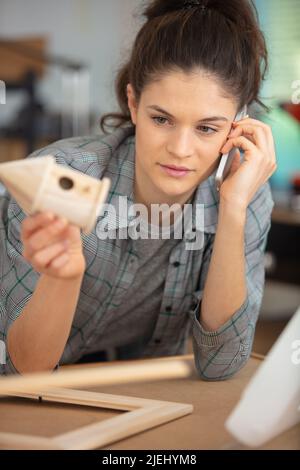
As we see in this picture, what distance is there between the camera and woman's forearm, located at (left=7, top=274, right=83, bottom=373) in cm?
72

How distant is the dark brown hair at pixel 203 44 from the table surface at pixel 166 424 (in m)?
0.37

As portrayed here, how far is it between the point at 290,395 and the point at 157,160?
14.8 inches

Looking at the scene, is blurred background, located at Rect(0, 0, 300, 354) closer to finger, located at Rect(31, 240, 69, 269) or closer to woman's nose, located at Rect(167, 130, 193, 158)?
woman's nose, located at Rect(167, 130, 193, 158)

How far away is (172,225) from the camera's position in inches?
39.0

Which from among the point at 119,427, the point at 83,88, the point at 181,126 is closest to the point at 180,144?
the point at 181,126

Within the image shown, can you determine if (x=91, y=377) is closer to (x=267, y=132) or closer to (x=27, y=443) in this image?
(x=27, y=443)

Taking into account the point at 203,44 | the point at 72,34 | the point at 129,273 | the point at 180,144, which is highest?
the point at 203,44

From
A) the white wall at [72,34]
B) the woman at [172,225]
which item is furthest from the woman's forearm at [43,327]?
the white wall at [72,34]

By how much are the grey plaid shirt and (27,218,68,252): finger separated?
0.75 feet

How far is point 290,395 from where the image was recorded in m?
0.56

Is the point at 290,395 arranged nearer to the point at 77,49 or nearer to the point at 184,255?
the point at 184,255

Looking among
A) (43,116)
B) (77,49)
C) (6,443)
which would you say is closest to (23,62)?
(43,116)

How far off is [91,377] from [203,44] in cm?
42

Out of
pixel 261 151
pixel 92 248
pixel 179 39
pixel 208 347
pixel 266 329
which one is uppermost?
pixel 179 39
